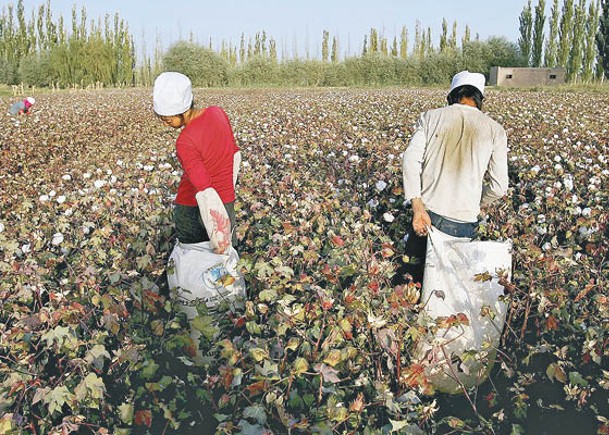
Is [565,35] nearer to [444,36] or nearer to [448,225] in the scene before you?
[444,36]

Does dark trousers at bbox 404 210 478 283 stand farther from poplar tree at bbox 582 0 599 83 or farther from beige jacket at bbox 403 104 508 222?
poplar tree at bbox 582 0 599 83

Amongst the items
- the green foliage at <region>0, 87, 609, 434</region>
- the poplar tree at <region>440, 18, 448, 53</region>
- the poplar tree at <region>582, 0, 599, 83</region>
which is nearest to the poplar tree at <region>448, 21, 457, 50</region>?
the poplar tree at <region>440, 18, 448, 53</region>

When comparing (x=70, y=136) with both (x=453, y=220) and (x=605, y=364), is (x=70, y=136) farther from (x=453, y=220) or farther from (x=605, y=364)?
(x=605, y=364)

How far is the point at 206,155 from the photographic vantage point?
2.95 m

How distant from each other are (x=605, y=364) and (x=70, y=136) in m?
8.30

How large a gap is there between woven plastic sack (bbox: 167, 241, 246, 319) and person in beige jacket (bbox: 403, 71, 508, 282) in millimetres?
969

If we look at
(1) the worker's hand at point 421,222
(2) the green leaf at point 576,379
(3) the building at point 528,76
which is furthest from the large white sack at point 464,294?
(3) the building at point 528,76

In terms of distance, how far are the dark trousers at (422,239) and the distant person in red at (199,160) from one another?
1.00 meters

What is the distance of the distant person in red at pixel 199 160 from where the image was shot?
A: 8.98ft

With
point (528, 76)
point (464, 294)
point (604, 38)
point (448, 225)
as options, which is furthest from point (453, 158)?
point (604, 38)

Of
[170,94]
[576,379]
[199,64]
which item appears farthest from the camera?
[199,64]

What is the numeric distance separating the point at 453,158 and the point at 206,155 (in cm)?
127

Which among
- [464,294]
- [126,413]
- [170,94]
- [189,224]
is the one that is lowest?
[126,413]

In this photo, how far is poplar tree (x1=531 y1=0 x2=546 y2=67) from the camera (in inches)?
1644
